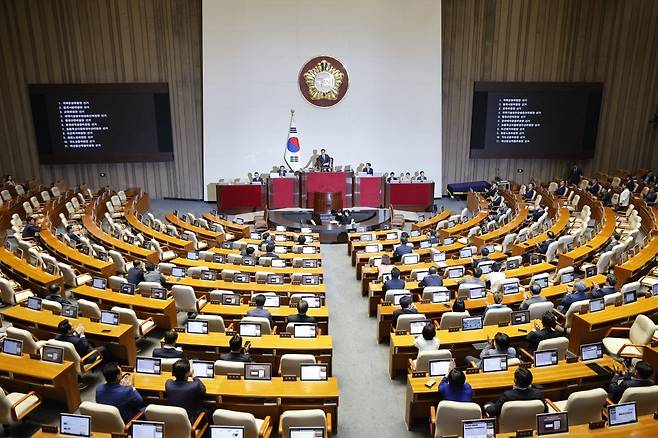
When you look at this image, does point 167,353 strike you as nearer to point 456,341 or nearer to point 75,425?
point 75,425

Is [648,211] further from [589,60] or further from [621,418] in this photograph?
[621,418]

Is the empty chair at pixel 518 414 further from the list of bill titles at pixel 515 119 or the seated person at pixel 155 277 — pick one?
the list of bill titles at pixel 515 119

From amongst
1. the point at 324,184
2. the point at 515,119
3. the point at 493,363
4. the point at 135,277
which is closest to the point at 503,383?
the point at 493,363

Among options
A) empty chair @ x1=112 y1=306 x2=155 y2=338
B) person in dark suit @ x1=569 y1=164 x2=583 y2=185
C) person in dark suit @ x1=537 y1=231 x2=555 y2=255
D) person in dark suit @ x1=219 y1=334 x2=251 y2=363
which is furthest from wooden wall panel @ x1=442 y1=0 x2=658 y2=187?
person in dark suit @ x1=219 y1=334 x2=251 y2=363

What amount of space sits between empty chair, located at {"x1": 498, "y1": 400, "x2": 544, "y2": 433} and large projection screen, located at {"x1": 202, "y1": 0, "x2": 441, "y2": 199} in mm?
16057

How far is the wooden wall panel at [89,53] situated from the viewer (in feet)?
62.7

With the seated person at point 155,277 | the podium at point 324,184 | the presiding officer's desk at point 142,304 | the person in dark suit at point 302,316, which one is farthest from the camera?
the podium at point 324,184

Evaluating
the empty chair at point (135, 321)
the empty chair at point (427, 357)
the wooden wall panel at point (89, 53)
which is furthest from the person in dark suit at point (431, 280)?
the wooden wall panel at point (89, 53)

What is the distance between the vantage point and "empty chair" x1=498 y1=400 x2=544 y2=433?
16.9ft

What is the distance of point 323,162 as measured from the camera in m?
19.4

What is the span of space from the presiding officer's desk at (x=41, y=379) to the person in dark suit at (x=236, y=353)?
1954mm

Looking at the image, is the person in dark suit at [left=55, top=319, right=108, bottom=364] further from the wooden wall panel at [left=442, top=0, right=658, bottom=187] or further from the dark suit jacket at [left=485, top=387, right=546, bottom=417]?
the wooden wall panel at [left=442, top=0, right=658, bottom=187]

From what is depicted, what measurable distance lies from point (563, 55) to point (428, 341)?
18.2 m

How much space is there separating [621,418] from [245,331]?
4654 mm
